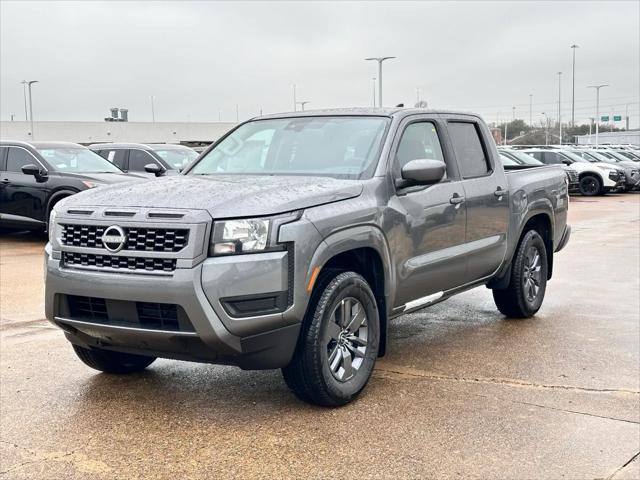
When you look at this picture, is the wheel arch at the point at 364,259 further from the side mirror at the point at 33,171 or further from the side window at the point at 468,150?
the side mirror at the point at 33,171

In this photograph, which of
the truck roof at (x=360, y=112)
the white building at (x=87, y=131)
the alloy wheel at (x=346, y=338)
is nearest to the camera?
the alloy wheel at (x=346, y=338)

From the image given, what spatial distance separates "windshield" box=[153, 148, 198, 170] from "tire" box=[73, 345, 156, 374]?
1182 centimetres

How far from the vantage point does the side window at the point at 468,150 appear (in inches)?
245

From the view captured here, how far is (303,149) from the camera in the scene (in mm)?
5496

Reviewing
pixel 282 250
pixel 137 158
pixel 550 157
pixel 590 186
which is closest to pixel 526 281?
pixel 282 250

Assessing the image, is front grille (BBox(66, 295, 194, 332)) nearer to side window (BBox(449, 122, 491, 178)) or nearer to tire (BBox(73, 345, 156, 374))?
tire (BBox(73, 345, 156, 374))

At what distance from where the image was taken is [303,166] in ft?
17.4

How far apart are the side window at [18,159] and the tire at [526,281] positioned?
8699 millimetres

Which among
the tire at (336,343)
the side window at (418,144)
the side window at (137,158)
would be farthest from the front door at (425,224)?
the side window at (137,158)

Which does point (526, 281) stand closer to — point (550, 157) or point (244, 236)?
point (244, 236)

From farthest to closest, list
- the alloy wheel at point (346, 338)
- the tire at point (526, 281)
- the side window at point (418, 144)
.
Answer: the tire at point (526, 281), the side window at point (418, 144), the alloy wheel at point (346, 338)

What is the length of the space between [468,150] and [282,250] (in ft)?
9.13

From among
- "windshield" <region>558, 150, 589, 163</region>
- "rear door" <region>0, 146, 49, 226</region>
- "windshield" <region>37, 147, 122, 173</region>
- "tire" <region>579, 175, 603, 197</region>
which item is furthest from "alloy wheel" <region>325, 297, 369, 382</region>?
"windshield" <region>558, 150, 589, 163</region>

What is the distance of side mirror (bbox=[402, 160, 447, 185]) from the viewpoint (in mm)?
5039
